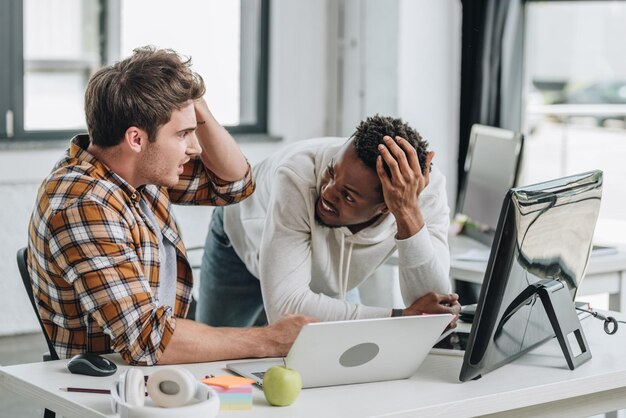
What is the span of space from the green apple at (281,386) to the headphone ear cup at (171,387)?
13 cm

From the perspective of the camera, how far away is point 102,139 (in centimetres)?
203

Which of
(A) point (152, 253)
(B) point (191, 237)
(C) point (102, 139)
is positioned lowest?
(B) point (191, 237)

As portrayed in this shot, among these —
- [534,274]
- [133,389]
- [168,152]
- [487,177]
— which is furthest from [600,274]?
[133,389]

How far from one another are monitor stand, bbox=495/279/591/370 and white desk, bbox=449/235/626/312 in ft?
3.37

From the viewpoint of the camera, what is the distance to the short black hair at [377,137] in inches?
85.4

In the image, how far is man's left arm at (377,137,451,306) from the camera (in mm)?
2166

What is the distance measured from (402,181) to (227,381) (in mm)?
666

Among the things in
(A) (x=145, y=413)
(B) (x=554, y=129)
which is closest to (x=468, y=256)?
(A) (x=145, y=413)

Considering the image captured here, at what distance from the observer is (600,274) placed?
10.5 feet

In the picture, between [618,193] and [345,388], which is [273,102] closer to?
[618,193]

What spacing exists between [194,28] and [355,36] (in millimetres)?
879

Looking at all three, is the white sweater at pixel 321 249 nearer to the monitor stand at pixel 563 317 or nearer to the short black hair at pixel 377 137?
the short black hair at pixel 377 137

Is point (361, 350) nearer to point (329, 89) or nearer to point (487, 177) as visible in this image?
point (487, 177)

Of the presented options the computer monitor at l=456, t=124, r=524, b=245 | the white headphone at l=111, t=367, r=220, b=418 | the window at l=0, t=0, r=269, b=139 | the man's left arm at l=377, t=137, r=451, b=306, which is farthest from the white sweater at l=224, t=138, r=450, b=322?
the window at l=0, t=0, r=269, b=139
